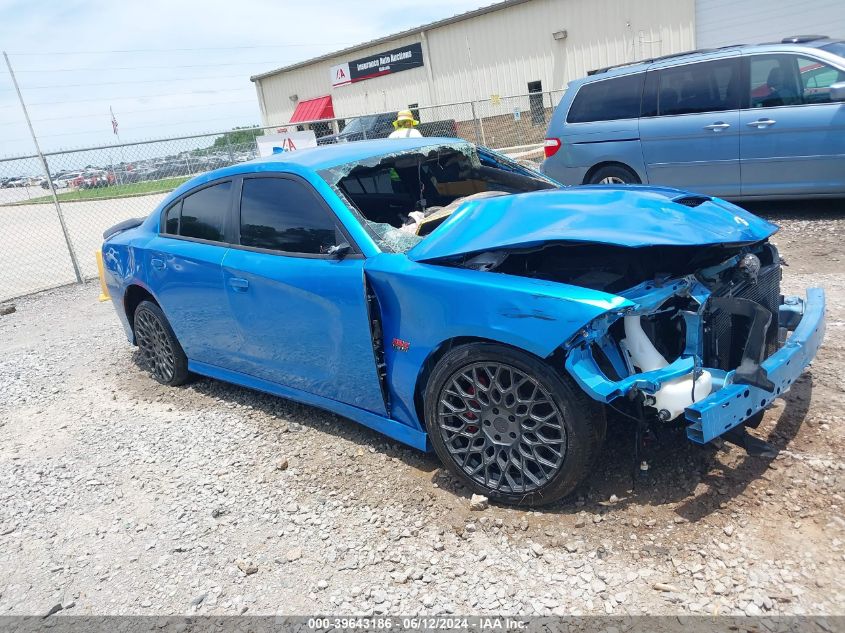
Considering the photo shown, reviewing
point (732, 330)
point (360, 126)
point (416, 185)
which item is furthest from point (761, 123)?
point (360, 126)

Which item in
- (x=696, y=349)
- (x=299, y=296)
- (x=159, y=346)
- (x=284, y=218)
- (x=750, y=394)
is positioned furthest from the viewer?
(x=159, y=346)

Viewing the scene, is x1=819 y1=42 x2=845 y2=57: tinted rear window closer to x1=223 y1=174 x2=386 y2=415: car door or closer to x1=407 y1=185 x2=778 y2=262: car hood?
x1=407 y1=185 x2=778 y2=262: car hood

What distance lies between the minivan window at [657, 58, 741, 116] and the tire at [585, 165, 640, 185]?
0.76 meters

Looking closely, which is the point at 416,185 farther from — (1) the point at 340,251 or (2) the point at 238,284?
(2) the point at 238,284

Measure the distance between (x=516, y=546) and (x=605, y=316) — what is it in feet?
3.38

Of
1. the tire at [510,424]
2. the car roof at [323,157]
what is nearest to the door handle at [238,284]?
the car roof at [323,157]

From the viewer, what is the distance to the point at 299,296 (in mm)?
3555

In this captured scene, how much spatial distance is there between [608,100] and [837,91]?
241cm

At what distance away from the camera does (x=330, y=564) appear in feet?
9.31

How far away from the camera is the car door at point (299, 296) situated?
3.35 m

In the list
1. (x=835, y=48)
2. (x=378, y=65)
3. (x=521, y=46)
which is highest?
(x=378, y=65)

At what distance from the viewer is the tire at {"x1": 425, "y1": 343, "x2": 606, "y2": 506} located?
2682 millimetres

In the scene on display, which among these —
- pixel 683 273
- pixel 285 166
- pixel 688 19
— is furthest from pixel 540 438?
pixel 688 19

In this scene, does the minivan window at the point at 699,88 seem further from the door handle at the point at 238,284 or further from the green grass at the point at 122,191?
the green grass at the point at 122,191
